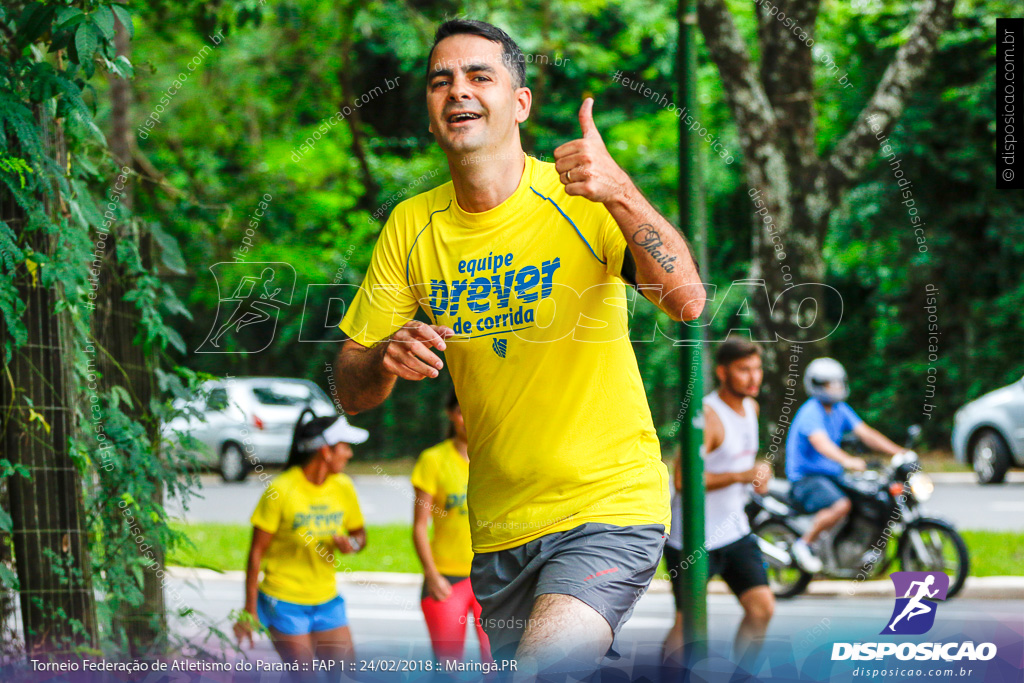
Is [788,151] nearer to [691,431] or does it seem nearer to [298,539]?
[691,431]

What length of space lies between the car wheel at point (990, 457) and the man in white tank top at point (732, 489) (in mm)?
8397

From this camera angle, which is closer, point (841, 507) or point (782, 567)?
point (841, 507)

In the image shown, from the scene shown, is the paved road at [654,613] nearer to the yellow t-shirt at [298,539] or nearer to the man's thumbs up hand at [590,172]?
the yellow t-shirt at [298,539]

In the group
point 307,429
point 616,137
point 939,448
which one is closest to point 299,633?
point 307,429

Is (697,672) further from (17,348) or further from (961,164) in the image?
(961,164)

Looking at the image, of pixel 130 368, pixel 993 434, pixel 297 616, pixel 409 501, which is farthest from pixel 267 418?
pixel 993 434

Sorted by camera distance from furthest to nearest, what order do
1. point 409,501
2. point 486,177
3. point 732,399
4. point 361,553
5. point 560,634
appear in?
point 409,501 → point 361,553 → point 732,399 → point 486,177 → point 560,634

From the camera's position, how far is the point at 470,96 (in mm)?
2643

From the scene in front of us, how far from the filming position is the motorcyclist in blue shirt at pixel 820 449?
6996 millimetres

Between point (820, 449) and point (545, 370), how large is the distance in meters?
4.76

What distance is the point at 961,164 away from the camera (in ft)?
46.1

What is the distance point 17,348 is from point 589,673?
2083mm

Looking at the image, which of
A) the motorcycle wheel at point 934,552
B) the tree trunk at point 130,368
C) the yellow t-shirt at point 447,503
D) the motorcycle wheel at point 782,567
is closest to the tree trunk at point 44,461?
the tree trunk at point 130,368

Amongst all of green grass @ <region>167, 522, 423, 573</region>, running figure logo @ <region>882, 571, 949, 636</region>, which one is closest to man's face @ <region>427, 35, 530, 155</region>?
running figure logo @ <region>882, 571, 949, 636</region>
